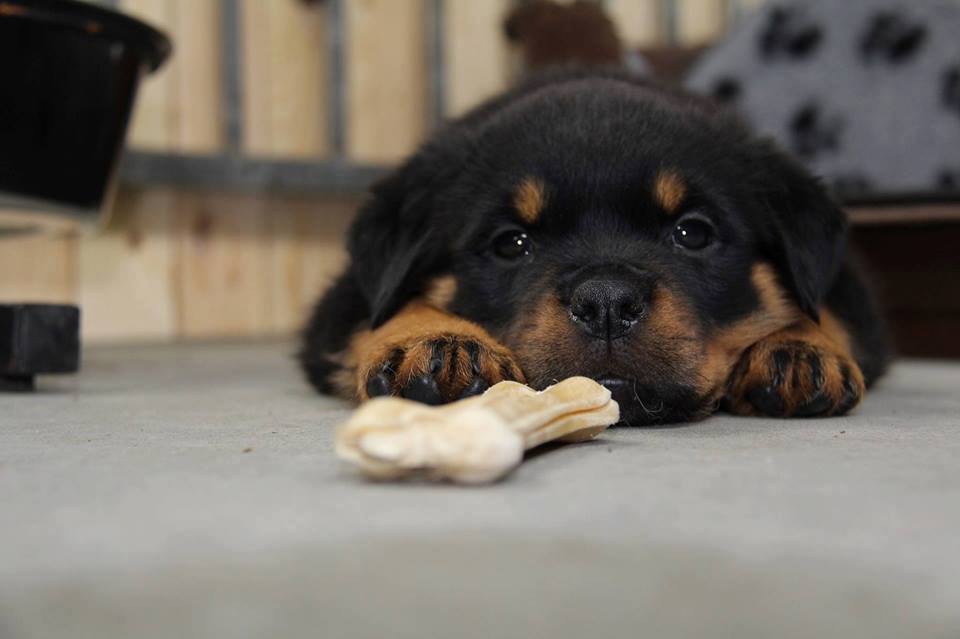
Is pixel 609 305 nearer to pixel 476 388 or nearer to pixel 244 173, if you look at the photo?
pixel 476 388

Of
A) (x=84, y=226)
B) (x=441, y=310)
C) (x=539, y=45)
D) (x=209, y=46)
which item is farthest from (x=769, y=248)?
(x=209, y=46)

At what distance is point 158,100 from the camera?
471 cm

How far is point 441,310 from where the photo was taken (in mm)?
2098

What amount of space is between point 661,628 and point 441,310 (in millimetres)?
1356

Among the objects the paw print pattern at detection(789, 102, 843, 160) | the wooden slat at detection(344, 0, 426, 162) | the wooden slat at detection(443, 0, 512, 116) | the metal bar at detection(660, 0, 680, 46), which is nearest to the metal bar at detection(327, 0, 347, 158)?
the wooden slat at detection(344, 0, 426, 162)

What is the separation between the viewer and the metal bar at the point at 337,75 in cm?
487

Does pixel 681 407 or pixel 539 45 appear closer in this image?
pixel 681 407

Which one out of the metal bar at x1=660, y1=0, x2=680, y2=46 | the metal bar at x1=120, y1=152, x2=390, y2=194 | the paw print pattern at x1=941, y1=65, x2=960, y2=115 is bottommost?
the metal bar at x1=120, y1=152, x2=390, y2=194

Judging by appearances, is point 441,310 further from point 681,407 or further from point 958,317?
point 958,317

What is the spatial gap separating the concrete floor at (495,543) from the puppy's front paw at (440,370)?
24 centimetres

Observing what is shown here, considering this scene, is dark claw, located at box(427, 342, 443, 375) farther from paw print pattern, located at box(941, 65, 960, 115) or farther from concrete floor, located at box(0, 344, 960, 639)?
paw print pattern, located at box(941, 65, 960, 115)

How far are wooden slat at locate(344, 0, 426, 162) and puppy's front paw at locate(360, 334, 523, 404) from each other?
349cm

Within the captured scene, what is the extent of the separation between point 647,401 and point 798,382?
32cm

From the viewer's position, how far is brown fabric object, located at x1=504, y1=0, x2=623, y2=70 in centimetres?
415
